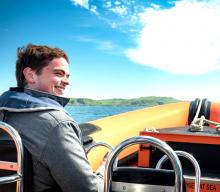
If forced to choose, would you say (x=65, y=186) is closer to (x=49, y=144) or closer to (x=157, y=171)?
(x=49, y=144)

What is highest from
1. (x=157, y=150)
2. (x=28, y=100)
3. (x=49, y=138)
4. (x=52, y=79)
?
(x=52, y=79)

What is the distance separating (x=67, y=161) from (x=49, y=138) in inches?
4.3

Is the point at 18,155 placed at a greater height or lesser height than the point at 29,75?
lesser

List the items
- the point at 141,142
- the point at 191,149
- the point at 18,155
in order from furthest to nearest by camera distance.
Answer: the point at 191,149, the point at 18,155, the point at 141,142

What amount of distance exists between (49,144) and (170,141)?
1.66m

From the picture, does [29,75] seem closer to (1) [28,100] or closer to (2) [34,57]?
(2) [34,57]

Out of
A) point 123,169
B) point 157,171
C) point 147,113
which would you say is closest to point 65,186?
point 123,169

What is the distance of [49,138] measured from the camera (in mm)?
1389

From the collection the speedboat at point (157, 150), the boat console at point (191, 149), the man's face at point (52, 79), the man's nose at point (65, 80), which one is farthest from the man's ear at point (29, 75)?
the boat console at point (191, 149)

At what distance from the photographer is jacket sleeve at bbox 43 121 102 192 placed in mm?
1381

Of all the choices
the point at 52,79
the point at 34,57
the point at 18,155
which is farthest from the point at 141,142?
the point at 34,57

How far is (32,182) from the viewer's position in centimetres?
147

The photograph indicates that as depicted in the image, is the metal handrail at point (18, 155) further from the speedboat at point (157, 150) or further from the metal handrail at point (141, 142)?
the metal handrail at point (141, 142)

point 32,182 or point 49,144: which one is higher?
point 49,144
